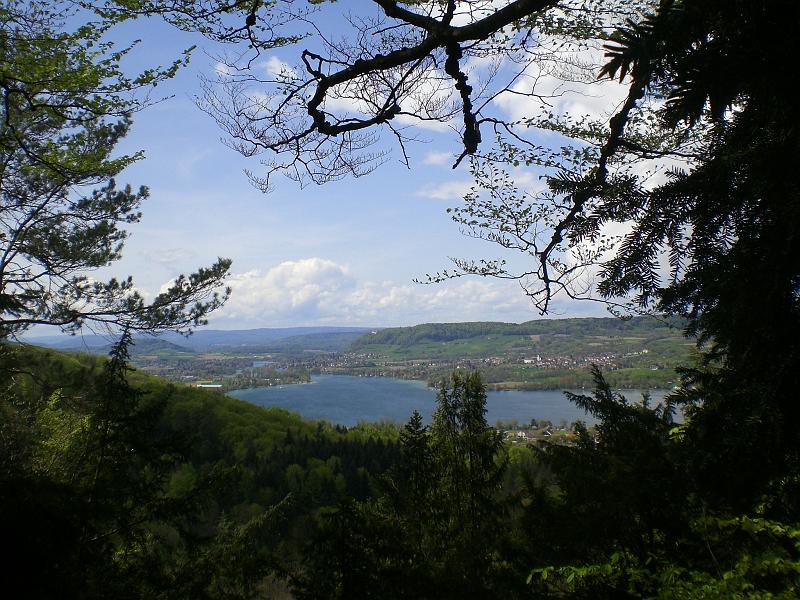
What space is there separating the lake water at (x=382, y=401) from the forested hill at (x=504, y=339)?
815 inches

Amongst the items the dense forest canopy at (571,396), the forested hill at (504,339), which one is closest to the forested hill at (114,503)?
the dense forest canopy at (571,396)

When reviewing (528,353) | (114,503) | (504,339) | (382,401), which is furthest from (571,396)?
(504,339)

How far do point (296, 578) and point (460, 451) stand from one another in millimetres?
5512

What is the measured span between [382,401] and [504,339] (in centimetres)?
6953

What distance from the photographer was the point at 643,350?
265 feet

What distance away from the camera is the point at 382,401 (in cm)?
9362

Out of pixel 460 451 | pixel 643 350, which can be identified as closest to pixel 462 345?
pixel 643 350

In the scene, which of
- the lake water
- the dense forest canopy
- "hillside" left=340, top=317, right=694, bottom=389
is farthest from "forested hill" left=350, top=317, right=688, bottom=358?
the dense forest canopy

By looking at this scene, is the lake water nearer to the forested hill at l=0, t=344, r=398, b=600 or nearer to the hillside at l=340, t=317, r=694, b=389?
the hillside at l=340, t=317, r=694, b=389

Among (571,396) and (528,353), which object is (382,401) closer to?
(528,353)

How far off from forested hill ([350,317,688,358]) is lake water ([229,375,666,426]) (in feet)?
67.9

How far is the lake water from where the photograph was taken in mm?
68250

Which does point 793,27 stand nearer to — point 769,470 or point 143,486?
point 769,470

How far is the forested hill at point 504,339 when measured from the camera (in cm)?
10675
